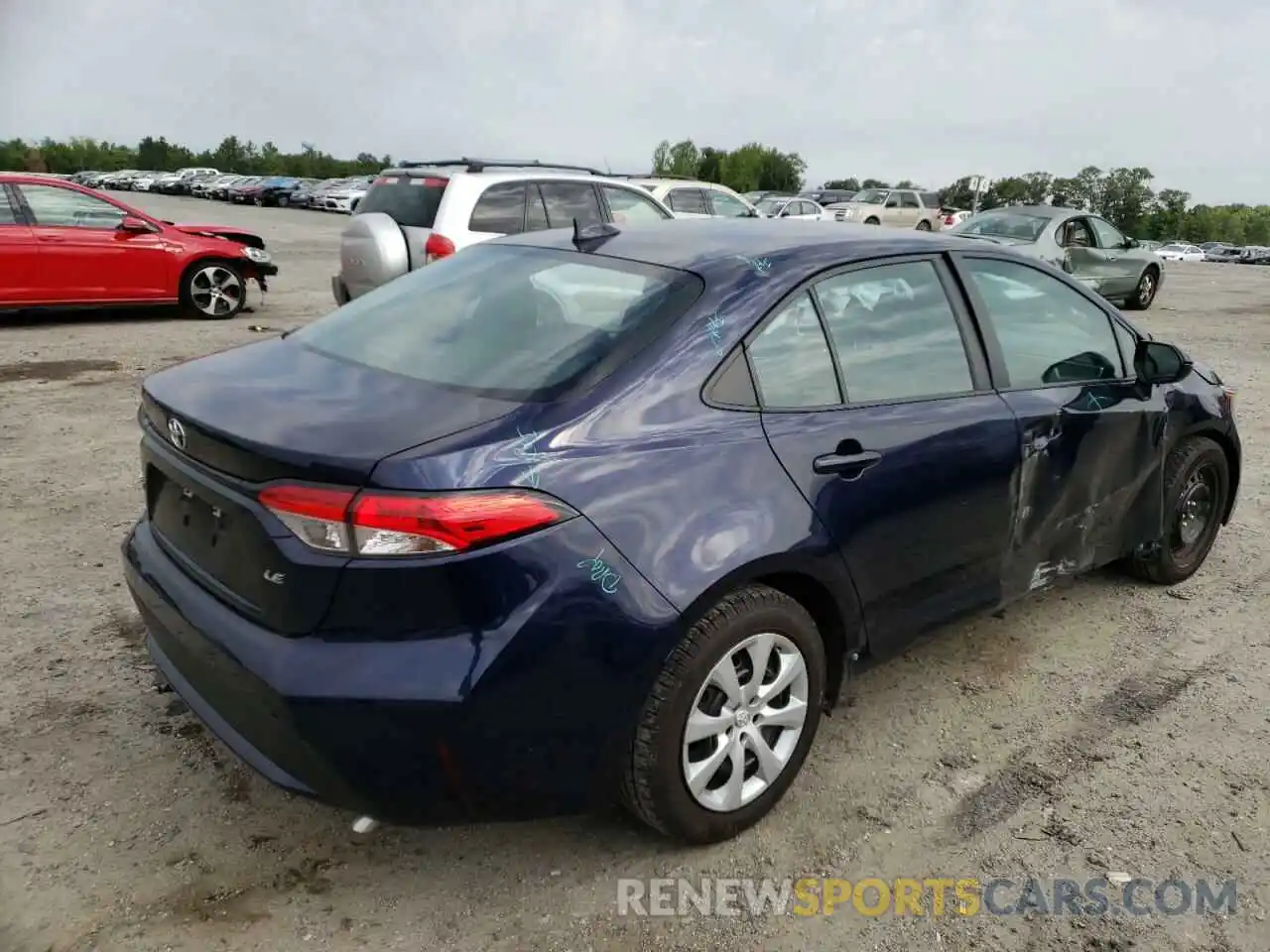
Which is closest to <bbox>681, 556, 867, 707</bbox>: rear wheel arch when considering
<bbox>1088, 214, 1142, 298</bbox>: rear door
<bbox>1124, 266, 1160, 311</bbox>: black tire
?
<bbox>1088, 214, 1142, 298</bbox>: rear door

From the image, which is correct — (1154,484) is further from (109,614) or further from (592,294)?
(109,614)

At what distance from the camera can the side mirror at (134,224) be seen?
34.1ft

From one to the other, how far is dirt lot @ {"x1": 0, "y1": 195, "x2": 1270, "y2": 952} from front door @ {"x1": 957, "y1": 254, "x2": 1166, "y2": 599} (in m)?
0.48

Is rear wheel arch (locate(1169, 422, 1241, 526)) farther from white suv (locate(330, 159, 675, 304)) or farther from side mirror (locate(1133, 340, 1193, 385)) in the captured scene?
white suv (locate(330, 159, 675, 304))

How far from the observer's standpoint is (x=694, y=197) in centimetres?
1354

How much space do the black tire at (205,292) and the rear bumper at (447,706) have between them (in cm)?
970

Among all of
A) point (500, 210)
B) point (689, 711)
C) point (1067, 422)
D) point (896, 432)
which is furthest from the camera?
point (500, 210)

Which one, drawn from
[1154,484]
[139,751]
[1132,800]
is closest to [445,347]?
[139,751]

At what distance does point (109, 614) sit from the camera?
3844 mm

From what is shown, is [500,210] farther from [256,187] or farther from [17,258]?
[256,187]

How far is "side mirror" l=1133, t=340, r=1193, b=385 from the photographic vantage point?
389cm

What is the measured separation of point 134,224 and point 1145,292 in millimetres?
14506

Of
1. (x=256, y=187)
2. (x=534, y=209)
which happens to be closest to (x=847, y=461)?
(x=534, y=209)

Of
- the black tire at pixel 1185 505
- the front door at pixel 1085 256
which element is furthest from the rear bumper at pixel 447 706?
the front door at pixel 1085 256
